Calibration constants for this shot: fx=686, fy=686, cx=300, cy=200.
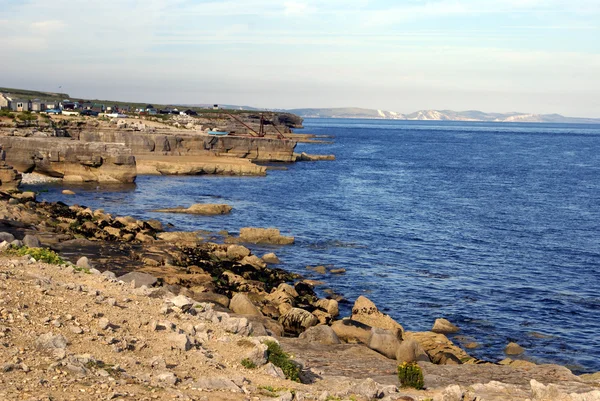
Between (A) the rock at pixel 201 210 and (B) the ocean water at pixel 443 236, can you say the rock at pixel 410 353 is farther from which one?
(A) the rock at pixel 201 210

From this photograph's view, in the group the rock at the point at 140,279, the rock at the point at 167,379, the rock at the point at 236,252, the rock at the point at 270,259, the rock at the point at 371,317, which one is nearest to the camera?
the rock at the point at 167,379

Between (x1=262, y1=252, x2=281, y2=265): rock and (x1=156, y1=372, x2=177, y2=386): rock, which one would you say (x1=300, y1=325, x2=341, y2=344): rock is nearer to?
(x1=156, y1=372, x2=177, y2=386): rock

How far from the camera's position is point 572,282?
33375 mm

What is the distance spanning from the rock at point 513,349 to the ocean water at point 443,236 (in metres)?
0.34

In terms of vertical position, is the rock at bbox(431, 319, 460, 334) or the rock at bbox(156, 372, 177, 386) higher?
the rock at bbox(156, 372, 177, 386)

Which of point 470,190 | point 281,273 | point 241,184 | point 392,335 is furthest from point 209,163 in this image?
point 392,335

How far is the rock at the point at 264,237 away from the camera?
4059 centimetres

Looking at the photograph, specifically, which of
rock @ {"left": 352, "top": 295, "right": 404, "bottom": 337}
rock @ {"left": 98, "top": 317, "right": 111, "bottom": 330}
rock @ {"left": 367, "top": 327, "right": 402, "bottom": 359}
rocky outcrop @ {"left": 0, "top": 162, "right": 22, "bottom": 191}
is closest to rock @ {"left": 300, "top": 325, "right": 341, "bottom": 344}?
rock @ {"left": 367, "top": 327, "right": 402, "bottom": 359}

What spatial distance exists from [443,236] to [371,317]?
69.9 feet

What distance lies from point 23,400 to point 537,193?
65.3m

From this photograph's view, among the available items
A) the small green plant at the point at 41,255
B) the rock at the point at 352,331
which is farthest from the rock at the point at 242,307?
the small green plant at the point at 41,255

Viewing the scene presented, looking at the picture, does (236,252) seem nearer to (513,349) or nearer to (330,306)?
(330,306)

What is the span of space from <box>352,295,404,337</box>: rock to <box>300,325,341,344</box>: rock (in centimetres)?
323

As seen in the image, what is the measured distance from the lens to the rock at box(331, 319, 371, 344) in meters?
22.5
